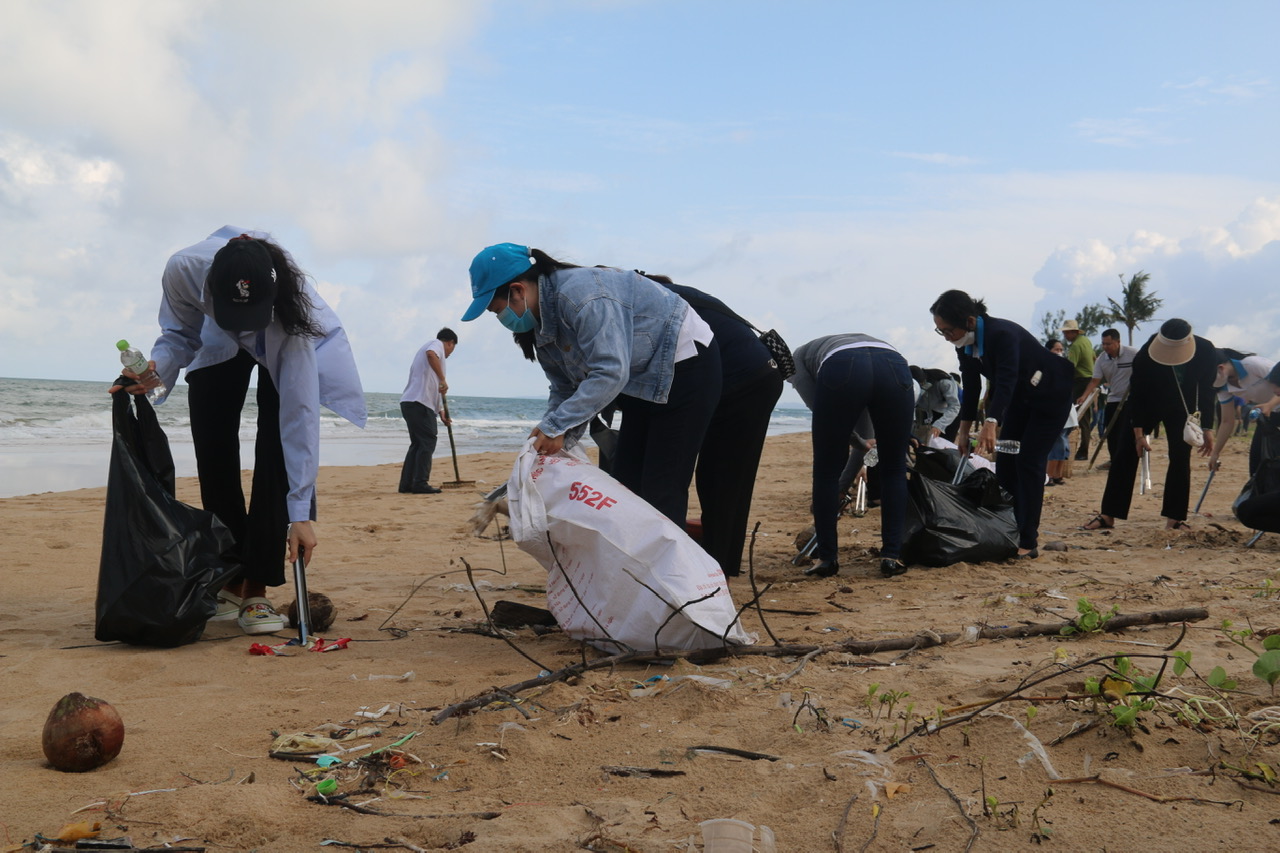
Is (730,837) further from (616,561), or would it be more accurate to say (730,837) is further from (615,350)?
(615,350)

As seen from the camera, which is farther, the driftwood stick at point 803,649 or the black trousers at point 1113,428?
the black trousers at point 1113,428

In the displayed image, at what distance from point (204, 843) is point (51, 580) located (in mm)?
3291

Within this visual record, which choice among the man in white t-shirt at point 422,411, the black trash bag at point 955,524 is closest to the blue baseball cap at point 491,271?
the black trash bag at point 955,524

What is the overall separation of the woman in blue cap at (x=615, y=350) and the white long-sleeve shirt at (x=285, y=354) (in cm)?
70

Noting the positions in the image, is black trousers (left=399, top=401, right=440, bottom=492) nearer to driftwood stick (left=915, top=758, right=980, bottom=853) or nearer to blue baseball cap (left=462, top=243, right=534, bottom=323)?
blue baseball cap (left=462, top=243, right=534, bottom=323)

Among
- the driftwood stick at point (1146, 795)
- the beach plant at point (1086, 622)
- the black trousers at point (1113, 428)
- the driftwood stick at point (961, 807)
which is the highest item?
the black trousers at point (1113, 428)

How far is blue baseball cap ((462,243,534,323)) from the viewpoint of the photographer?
279 cm

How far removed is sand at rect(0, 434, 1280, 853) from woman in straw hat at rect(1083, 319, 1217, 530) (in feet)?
7.49

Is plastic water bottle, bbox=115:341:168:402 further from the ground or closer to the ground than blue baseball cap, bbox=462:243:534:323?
closer to the ground

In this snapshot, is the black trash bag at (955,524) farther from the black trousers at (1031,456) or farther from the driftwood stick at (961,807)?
the driftwood stick at (961,807)

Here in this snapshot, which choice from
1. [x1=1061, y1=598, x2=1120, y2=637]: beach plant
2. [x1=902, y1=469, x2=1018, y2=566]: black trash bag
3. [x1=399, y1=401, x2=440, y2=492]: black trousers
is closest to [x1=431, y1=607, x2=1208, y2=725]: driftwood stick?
[x1=1061, y1=598, x2=1120, y2=637]: beach plant

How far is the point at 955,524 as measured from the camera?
181 inches

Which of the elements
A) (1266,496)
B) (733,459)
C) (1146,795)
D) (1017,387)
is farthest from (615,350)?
(1266,496)

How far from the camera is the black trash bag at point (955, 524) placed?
4527 mm
